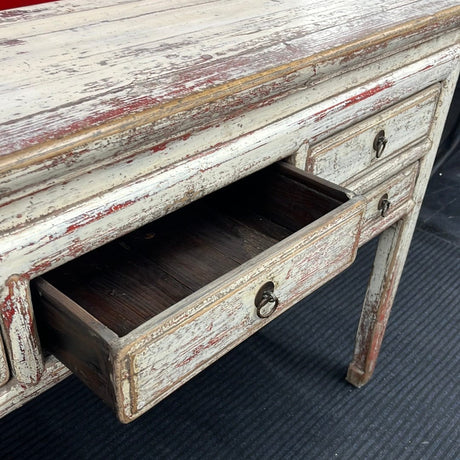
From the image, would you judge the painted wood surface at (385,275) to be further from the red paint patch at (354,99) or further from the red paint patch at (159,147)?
the red paint patch at (159,147)

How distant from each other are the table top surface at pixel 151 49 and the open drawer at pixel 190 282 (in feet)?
0.47

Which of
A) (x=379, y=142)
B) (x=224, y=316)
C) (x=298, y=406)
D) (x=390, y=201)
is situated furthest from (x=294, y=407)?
(x=224, y=316)

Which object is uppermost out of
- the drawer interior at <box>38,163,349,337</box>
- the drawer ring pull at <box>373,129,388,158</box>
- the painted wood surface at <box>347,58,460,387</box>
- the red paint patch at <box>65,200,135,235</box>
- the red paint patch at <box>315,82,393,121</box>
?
the red paint patch at <box>315,82,393,121</box>

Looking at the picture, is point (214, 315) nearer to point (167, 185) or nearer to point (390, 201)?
point (167, 185)

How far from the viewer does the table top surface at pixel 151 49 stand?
0.57 meters

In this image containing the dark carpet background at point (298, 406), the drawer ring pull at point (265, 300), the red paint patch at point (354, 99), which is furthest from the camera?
the dark carpet background at point (298, 406)

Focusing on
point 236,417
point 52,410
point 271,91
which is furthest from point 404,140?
point 52,410

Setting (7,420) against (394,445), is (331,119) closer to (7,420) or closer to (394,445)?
(394,445)

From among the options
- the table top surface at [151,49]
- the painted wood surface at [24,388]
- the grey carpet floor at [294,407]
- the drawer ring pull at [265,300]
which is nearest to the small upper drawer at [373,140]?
the table top surface at [151,49]

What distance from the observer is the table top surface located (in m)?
0.57

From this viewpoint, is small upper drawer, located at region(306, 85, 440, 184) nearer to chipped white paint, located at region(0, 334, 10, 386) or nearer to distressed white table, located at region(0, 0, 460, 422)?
distressed white table, located at region(0, 0, 460, 422)

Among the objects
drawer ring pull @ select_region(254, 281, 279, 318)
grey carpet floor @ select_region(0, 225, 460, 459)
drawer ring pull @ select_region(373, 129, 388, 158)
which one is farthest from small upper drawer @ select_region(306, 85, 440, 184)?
grey carpet floor @ select_region(0, 225, 460, 459)

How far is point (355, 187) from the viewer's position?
0.95m

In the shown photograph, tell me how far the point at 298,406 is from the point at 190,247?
1.94ft
